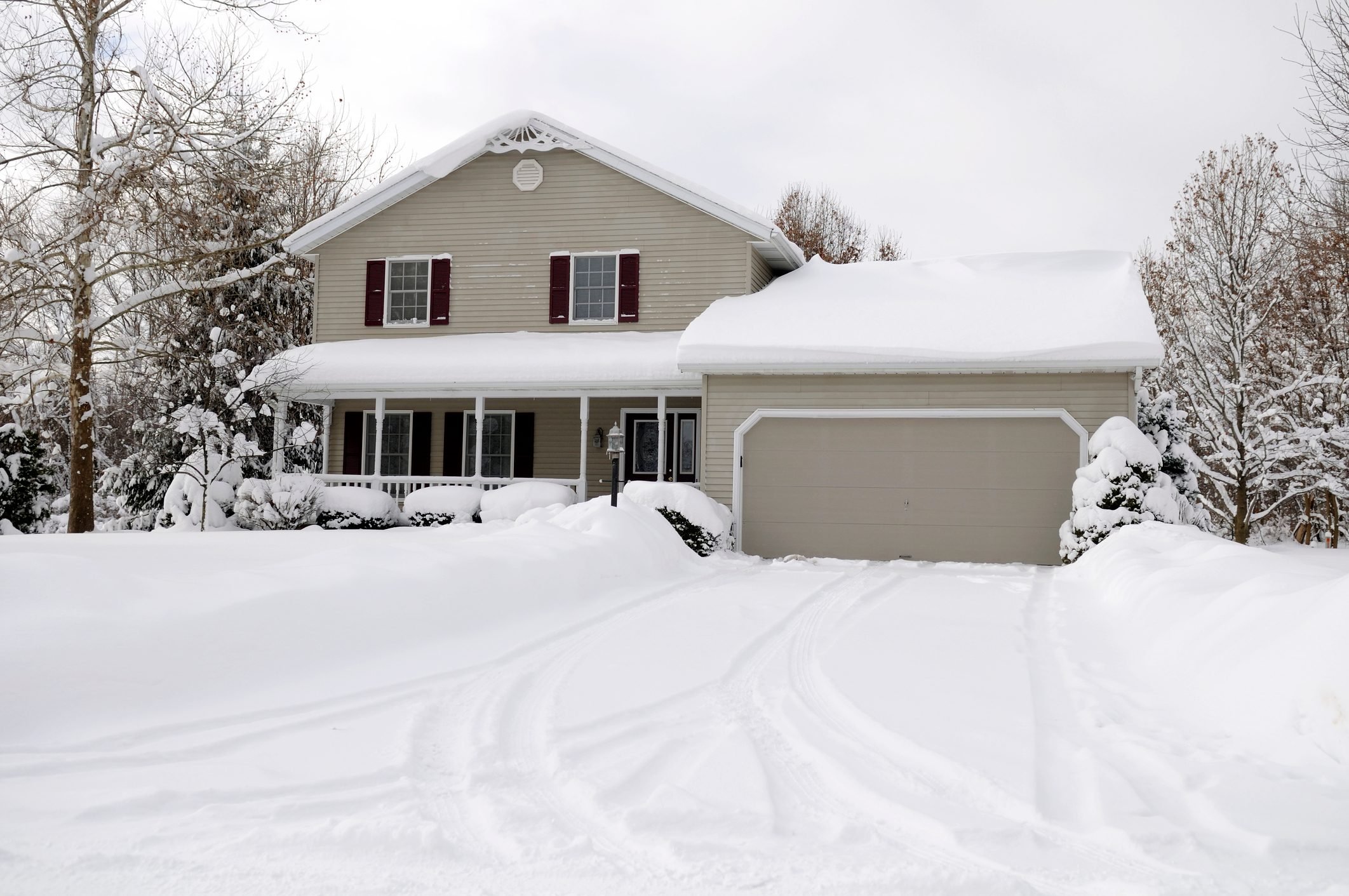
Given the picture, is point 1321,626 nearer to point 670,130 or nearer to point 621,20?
point 621,20

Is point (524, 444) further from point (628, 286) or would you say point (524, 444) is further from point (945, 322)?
point (945, 322)

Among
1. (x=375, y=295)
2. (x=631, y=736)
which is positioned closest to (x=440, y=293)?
(x=375, y=295)

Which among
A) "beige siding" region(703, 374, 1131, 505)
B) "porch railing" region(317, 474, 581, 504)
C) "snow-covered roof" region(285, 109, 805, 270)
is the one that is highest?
"snow-covered roof" region(285, 109, 805, 270)

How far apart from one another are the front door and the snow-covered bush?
131 inches

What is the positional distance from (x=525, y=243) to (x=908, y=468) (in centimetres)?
792

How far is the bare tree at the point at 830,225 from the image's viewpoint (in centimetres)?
3462

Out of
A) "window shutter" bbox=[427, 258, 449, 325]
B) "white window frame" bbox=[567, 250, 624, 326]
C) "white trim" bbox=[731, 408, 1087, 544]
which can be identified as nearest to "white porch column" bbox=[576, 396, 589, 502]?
"white window frame" bbox=[567, 250, 624, 326]

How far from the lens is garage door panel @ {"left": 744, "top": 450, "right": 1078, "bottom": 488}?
13344 millimetres

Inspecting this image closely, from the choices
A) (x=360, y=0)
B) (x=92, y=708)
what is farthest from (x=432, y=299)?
(x=92, y=708)

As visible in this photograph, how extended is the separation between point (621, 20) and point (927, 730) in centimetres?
1027

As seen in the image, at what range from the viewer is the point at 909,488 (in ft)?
45.1

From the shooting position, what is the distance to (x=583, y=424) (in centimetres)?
1529

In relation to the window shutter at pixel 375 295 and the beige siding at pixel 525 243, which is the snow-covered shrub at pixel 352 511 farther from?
the window shutter at pixel 375 295

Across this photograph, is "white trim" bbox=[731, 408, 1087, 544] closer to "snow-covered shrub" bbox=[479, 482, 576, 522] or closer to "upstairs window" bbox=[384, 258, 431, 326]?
"snow-covered shrub" bbox=[479, 482, 576, 522]
